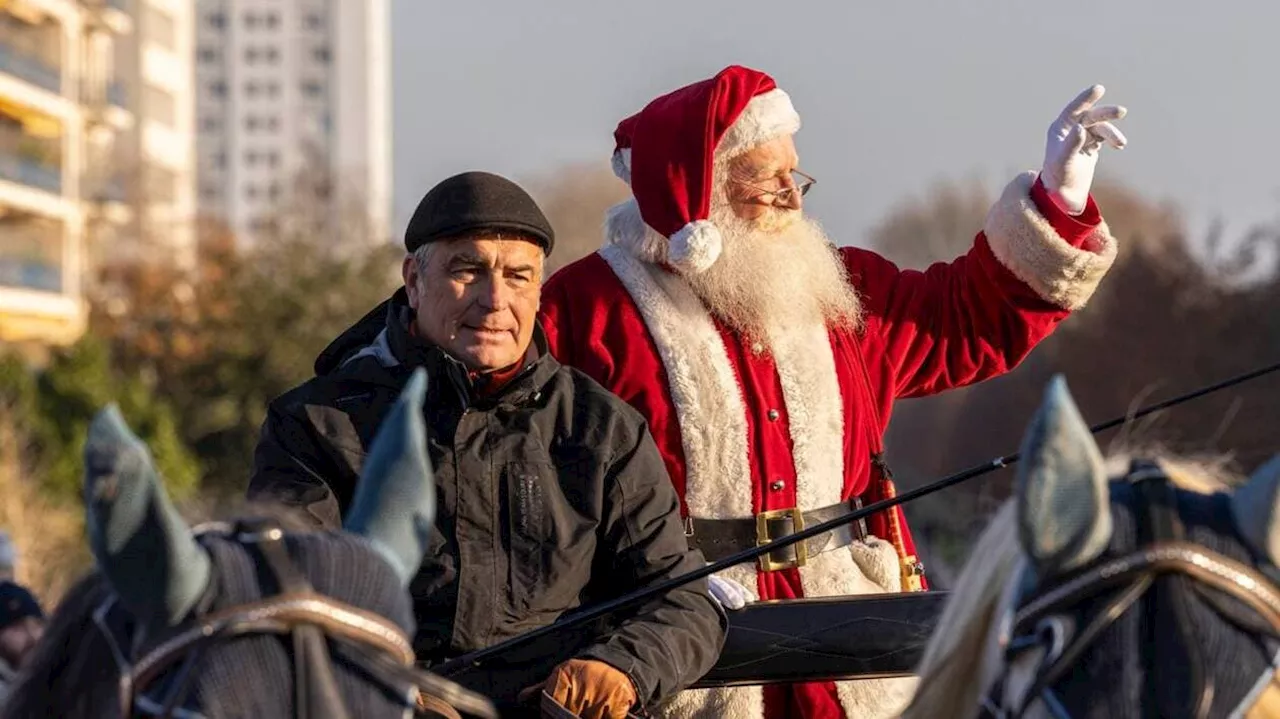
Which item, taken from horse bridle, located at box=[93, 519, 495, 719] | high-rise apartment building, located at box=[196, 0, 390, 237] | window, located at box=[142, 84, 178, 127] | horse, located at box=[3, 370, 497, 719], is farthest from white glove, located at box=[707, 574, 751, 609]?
high-rise apartment building, located at box=[196, 0, 390, 237]

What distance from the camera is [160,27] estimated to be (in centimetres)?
6869

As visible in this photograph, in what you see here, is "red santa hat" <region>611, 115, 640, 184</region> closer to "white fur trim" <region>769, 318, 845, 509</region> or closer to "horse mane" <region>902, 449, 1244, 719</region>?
"white fur trim" <region>769, 318, 845, 509</region>

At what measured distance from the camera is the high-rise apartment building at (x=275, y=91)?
368 feet

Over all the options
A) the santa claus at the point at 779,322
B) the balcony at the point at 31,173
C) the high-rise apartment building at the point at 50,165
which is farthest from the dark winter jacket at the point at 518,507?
the balcony at the point at 31,173

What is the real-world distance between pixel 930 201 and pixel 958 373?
74.8 metres

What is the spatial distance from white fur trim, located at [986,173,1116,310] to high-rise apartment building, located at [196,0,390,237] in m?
106

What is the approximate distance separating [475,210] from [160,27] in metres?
66.0

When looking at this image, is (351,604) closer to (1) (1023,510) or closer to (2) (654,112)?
(1) (1023,510)

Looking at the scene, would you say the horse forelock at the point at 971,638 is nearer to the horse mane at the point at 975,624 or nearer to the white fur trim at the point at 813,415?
the horse mane at the point at 975,624

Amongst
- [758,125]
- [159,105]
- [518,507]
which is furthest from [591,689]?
[159,105]

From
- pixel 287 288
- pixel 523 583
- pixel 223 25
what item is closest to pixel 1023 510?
pixel 523 583

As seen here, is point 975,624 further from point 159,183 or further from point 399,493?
point 159,183

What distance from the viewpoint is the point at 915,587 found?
5.58m

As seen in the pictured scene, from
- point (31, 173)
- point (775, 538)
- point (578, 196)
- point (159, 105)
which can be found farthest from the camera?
point (159, 105)
